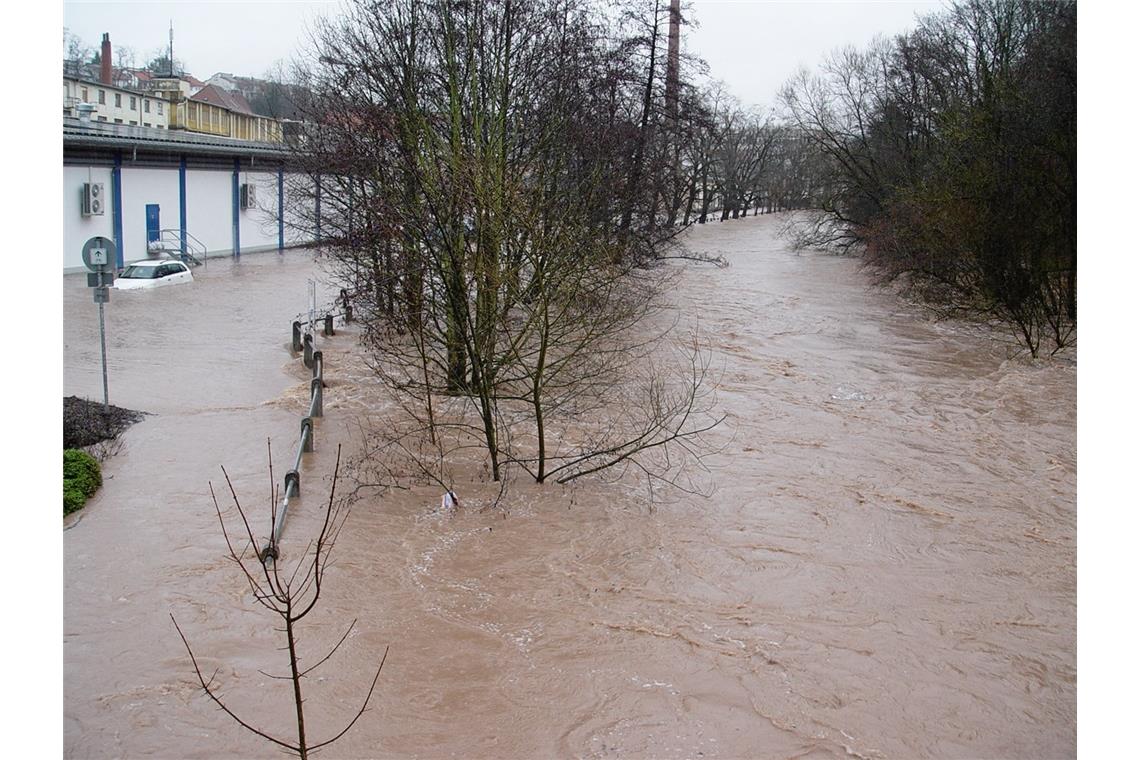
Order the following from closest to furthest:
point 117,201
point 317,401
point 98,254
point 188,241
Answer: point 98,254
point 317,401
point 117,201
point 188,241

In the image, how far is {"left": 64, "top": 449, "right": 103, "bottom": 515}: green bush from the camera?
1234 centimetres

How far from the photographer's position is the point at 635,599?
10414 mm

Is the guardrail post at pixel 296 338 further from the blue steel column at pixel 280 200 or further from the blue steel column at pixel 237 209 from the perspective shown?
the blue steel column at pixel 237 209

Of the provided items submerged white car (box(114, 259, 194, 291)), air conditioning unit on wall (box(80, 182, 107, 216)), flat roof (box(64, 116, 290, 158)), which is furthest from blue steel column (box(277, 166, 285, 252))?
submerged white car (box(114, 259, 194, 291))

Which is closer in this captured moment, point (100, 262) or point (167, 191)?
point (100, 262)

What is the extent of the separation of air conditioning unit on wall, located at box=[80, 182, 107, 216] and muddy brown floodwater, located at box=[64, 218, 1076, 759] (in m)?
15.6

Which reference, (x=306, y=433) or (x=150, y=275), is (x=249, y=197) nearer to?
(x=150, y=275)

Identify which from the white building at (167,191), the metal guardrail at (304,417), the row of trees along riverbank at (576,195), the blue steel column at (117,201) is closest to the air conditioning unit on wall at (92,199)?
the white building at (167,191)

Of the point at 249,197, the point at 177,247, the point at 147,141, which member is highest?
the point at 147,141

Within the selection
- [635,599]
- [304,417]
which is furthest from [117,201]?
[635,599]

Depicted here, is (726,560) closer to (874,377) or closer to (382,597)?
(382,597)

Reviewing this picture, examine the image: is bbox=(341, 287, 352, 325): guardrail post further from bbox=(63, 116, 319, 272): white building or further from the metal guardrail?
bbox=(63, 116, 319, 272): white building

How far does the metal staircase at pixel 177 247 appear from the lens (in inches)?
1432

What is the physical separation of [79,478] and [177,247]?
27234 millimetres
